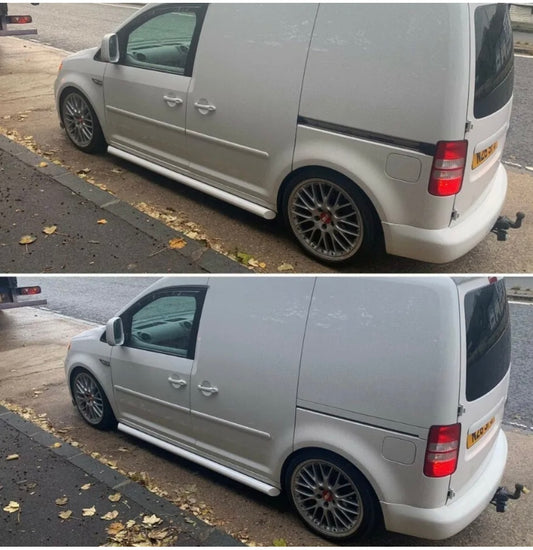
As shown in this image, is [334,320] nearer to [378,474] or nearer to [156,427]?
[378,474]

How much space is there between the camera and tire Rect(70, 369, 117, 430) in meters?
4.93

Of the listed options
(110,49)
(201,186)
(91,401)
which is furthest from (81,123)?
(91,401)

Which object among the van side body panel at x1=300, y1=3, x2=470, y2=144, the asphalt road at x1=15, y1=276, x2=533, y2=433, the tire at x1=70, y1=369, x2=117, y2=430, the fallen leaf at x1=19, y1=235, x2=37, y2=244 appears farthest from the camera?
the tire at x1=70, y1=369, x2=117, y2=430

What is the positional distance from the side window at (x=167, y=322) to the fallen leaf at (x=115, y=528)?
42.1 inches

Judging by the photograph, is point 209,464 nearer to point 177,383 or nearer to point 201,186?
point 177,383

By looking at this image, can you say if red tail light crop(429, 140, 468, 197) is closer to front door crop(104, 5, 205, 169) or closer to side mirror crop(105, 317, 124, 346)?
front door crop(104, 5, 205, 169)

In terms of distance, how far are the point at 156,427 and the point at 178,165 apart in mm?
1989

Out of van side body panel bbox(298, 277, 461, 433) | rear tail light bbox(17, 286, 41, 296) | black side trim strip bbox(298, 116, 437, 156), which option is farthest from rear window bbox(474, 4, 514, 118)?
rear tail light bbox(17, 286, 41, 296)

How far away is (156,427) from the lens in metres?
4.38

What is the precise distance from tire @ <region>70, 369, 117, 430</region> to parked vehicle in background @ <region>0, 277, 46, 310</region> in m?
2.24

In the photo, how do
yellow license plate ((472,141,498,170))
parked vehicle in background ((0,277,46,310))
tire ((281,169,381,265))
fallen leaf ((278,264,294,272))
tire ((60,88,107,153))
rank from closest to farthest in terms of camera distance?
yellow license plate ((472,141,498,170)) → tire ((281,169,381,265)) → fallen leaf ((278,264,294,272)) → tire ((60,88,107,153)) → parked vehicle in background ((0,277,46,310))

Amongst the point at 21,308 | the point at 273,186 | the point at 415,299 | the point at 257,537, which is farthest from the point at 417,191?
the point at 21,308

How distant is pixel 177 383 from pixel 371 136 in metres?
1.96

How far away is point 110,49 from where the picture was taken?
4.90 meters
